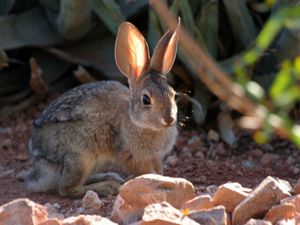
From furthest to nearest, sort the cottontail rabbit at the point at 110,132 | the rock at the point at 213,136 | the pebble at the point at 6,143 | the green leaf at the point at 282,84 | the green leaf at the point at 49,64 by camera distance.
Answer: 1. the green leaf at the point at 49,64
2. the pebble at the point at 6,143
3. the rock at the point at 213,136
4. the cottontail rabbit at the point at 110,132
5. the green leaf at the point at 282,84

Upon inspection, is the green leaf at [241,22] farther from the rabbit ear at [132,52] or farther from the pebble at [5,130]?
the pebble at [5,130]

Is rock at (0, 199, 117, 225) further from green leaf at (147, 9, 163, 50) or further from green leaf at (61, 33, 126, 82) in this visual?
green leaf at (61, 33, 126, 82)

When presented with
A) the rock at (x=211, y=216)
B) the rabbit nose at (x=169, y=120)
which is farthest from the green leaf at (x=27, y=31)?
the rock at (x=211, y=216)

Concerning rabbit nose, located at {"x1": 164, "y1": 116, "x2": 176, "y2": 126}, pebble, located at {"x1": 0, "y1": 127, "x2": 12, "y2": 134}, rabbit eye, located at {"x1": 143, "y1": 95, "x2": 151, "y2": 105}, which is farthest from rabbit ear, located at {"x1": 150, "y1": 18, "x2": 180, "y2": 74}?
pebble, located at {"x1": 0, "y1": 127, "x2": 12, "y2": 134}

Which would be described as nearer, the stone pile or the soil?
the stone pile

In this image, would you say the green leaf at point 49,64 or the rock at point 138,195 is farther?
the green leaf at point 49,64

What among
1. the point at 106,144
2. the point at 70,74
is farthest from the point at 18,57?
the point at 106,144
